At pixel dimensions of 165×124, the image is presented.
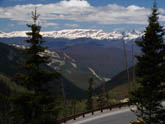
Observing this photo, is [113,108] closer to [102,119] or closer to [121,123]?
[102,119]

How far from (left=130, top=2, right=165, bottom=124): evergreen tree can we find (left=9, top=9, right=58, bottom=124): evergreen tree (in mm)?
7799

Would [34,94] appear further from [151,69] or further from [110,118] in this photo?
[110,118]

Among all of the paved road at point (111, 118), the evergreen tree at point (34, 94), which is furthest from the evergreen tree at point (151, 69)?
the paved road at point (111, 118)

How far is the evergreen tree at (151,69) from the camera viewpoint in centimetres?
1984

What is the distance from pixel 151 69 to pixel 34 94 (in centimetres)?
Answer: 1050

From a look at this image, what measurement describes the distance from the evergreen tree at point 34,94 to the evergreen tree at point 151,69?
7799 mm

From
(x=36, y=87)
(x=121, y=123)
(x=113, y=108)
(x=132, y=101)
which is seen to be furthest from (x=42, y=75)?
(x=113, y=108)

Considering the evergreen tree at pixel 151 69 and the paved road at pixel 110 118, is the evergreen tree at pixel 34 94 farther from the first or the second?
the paved road at pixel 110 118

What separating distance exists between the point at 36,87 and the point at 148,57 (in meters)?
10.2

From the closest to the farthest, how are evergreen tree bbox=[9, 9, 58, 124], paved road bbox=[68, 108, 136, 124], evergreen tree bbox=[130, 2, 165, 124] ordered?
evergreen tree bbox=[9, 9, 58, 124] < evergreen tree bbox=[130, 2, 165, 124] < paved road bbox=[68, 108, 136, 124]

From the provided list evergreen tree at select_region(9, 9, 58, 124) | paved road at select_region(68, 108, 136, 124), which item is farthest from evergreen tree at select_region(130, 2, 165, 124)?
paved road at select_region(68, 108, 136, 124)

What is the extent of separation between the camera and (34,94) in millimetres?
19156

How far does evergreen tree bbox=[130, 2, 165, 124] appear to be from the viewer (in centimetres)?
1984

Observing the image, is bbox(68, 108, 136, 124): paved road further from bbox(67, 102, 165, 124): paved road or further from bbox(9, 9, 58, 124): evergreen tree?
bbox(9, 9, 58, 124): evergreen tree
